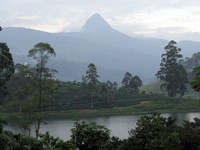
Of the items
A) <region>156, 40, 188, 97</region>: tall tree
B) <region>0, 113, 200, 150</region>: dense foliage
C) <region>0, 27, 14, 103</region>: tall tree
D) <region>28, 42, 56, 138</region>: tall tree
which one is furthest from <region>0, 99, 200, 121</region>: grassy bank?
<region>0, 113, 200, 150</region>: dense foliage

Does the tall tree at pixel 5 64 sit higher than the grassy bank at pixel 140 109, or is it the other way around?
the tall tree at pixel 5 64

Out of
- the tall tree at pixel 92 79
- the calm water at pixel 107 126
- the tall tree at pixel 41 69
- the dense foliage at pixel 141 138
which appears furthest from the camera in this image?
the tall tree at pixel 92 79

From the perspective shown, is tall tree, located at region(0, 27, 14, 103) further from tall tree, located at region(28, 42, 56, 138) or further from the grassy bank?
the grassy bank

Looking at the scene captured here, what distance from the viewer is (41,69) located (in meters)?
40.9

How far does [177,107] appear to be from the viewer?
92.2m

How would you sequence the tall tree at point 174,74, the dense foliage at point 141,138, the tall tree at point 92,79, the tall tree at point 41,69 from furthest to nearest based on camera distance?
the tall tree at point 174,74 < the tall tree at point 92,79 < the tall tree at point 41,69 < the dense foliage at point 141,138

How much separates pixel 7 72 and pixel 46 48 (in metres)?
5.35

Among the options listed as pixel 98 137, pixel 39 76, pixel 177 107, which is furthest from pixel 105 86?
pixel 98 137

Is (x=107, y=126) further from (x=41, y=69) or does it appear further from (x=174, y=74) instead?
(x=174, y=74)

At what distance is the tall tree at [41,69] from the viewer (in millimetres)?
40688

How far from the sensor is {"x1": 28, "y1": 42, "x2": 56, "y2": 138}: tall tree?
40.7 m

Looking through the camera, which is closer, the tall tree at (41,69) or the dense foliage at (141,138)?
the dense foliage at (141,138)

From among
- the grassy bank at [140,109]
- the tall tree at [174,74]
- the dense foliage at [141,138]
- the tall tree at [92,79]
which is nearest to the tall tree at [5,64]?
the dense foliage at [141,138]

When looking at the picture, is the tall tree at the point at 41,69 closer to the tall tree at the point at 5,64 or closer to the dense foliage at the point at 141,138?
the tall tree at the point at 5,64
